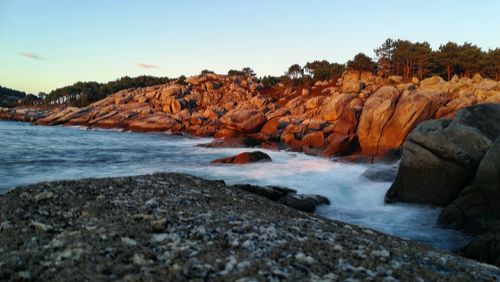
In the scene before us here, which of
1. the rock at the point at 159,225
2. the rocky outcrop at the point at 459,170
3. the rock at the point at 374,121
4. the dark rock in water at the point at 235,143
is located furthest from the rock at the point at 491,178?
the dark rock in water at the point at 235,143

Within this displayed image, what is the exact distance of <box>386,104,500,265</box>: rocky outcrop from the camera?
58.1ft

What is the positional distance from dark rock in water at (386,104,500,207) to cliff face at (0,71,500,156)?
18.4 m

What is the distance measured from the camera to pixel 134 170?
33.7m

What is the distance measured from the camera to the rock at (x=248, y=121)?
6244 cm

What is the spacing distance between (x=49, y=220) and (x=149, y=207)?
270cm

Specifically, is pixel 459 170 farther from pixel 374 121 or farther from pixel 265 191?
pixel 374 121

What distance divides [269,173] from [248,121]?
3068 centimetres

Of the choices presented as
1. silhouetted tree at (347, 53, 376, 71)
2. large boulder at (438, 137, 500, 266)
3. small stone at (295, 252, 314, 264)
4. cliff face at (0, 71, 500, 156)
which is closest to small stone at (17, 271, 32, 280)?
small stone at (295, 252, 314, 264)

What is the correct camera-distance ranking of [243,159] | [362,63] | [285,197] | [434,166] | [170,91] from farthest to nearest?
[170,91], [362,63], [243,159], [434,166], [285,197]

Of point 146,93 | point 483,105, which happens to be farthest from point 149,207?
point 146,93

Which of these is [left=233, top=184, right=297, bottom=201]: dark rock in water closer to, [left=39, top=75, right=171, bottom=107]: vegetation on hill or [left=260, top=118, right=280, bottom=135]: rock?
[left=260, top=118, right=280, bottom=135]: rock

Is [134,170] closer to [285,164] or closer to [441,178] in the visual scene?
[285,164]

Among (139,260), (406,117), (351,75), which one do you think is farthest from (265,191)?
(351,75)

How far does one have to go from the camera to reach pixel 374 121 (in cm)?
4362
